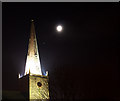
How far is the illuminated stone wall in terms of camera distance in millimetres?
34950

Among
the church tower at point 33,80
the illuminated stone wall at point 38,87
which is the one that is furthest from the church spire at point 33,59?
the illuminated stone wall at point 38,87

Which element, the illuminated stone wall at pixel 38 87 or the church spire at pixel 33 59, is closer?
the illuminated stone wall at pixel 38 87

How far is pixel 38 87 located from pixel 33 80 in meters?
1.21

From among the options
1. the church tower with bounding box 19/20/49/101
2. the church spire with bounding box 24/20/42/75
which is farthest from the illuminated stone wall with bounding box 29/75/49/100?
the church spire with bounding box 24/20/42/75

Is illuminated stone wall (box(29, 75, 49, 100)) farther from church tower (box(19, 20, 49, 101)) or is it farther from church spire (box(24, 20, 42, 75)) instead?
church spire (box(24, 20, 42, 75))

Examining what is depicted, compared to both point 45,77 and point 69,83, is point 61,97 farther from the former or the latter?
point 45,77

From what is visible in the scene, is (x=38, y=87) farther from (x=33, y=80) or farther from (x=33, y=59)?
(x=33, y=59)

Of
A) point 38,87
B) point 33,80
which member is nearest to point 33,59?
point 33,80

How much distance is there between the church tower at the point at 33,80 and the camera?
35.0m

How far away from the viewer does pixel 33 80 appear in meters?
35.6

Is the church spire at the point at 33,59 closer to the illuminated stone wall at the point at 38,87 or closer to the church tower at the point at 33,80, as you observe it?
the church tower at the point at 33,80

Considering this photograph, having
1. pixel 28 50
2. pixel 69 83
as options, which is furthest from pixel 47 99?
pixel 69 83

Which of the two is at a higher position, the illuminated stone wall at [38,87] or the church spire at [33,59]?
the church spire at [33,59]

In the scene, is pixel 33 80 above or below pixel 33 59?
below
